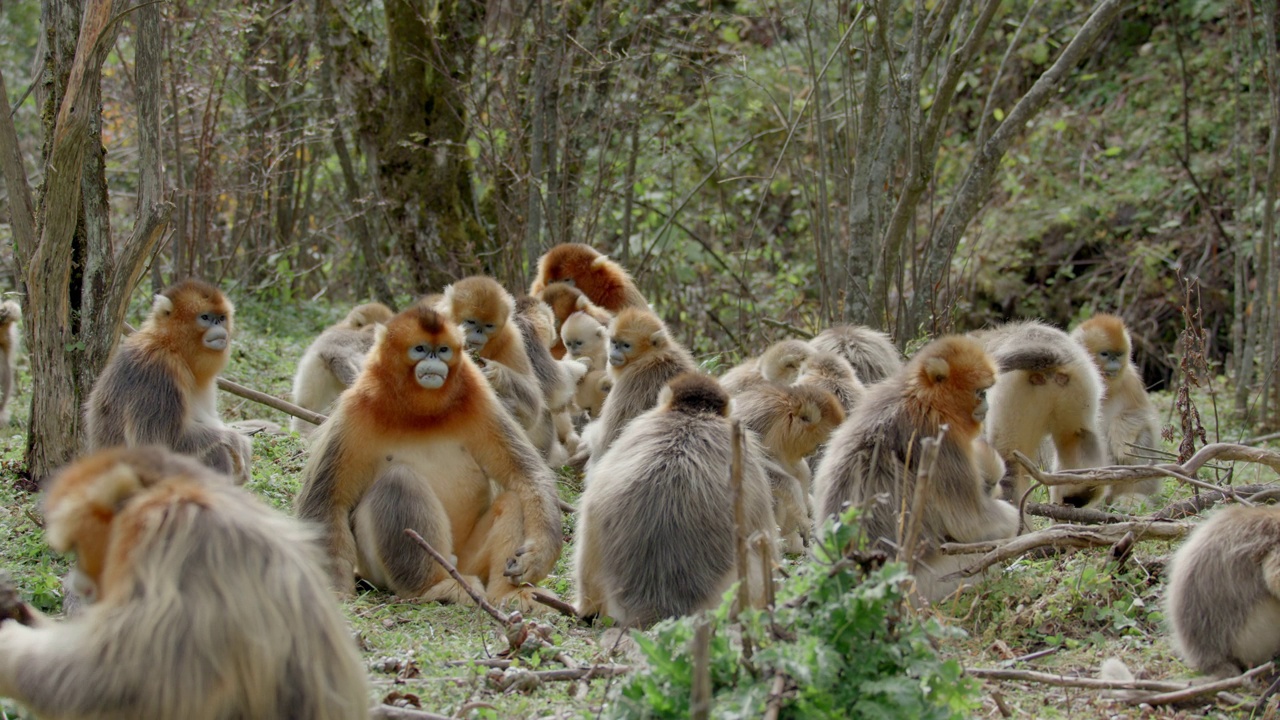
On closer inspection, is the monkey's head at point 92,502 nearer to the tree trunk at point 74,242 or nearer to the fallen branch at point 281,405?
Answer: the tree trunk at point 74,242


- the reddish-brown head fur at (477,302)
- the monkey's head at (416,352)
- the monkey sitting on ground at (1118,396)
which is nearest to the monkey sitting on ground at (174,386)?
the monkey's head at (416,352)

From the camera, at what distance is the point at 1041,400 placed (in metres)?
6.55

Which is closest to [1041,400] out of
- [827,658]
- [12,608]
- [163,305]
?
[827,658]

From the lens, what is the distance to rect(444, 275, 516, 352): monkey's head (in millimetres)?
7324

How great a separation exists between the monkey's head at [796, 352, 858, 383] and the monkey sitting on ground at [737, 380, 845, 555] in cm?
76

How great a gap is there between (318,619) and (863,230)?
633 centimetres

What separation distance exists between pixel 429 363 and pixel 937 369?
2.12 meters

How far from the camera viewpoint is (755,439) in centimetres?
589

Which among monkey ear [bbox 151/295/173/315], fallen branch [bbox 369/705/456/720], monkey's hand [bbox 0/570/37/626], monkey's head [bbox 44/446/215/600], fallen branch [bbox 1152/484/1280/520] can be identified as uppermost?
monkey ear [bbox 151/295/173/315]

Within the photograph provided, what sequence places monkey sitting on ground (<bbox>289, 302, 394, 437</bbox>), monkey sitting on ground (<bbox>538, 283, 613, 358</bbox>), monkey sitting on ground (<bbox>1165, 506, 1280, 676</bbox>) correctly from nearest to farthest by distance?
monkey sitting on ground (<bbox>1165, 506, 1280, 676</bbox>), monkey sitting on ground (<bbox>289, 302, 394, 437</bbox>), monkey sitting on ground (<bbox>538, 283, 613, 358</bbox>)

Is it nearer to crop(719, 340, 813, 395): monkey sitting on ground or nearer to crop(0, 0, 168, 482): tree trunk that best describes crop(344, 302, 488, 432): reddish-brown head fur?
crop(0, 0, 168, 482): tree trunk

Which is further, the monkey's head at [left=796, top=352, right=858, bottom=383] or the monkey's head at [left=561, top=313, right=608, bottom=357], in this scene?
the monkey's head at [left=561, top=313, right=608, bottom=357]

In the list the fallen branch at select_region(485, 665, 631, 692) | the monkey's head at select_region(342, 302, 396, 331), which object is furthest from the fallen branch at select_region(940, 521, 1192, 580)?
the monkey's head at select_region(342, 302, 396, 331)

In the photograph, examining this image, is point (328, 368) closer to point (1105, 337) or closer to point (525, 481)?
point (525, 481)
